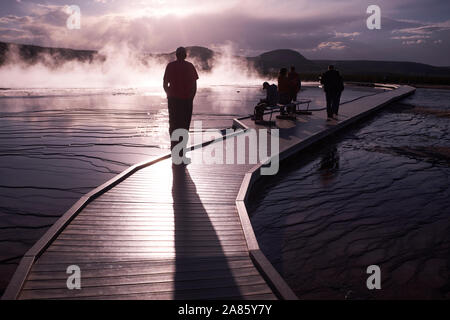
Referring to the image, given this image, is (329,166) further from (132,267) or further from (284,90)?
(132,267)

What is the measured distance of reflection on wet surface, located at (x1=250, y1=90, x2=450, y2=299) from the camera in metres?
4.29

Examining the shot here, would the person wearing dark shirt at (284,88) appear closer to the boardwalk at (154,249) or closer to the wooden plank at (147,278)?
the boardwalk at (154,249)

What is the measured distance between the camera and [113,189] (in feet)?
18.8

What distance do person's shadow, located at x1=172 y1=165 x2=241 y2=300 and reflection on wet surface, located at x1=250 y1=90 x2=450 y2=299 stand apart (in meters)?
1.08

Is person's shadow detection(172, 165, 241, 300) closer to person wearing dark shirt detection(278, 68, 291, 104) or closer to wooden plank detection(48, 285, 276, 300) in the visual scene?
wooden plank detection(48, 285, 276, 300)

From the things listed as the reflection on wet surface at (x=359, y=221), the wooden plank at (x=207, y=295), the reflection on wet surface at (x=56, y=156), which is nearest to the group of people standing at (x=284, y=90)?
the reflection on wet surface at (x=56, y=156)

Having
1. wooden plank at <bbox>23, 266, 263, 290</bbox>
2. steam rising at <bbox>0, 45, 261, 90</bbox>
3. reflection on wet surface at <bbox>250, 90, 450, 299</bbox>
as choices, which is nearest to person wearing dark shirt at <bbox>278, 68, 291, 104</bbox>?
reflection on wet surface at <bbox>250, 90, 450, 299</bbox>

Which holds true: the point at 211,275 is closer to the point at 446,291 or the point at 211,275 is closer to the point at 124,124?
the point at 446,291

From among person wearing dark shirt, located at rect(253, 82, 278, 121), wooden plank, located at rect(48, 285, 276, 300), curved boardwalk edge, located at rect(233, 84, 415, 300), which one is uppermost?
person wearing dark shirt, located at rect(253, 82, 278, 121)

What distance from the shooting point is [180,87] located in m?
6.82

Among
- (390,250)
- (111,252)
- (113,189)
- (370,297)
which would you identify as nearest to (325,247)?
(390,250)

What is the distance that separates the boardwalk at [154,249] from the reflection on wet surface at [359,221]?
91cm

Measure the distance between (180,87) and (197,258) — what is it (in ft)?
13.0

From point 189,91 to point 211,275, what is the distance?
14.0ft
